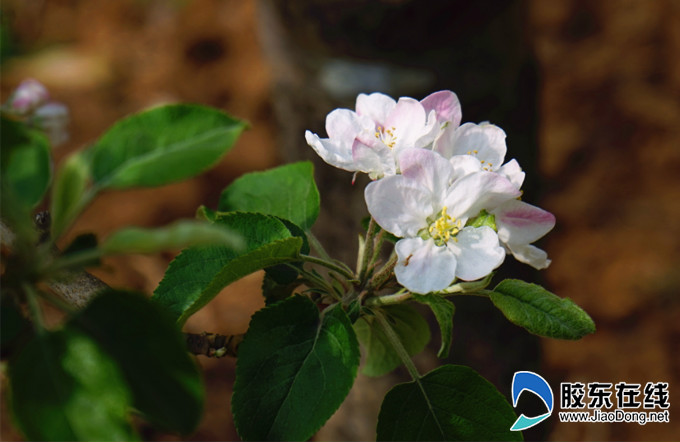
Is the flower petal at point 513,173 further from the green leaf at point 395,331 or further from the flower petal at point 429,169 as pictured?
the green leaf at point 395,331

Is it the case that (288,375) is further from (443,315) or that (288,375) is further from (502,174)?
(502,174)

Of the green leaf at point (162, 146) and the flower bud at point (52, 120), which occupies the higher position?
the green leaf at point (162, 146)

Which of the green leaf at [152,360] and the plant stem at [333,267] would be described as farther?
the plant stem at [333,267]

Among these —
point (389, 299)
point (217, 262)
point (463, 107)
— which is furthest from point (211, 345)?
point (463, 107)

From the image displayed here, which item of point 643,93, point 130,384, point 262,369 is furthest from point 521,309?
point 643,93

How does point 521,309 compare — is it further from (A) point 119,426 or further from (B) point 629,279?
(B) point 629,279

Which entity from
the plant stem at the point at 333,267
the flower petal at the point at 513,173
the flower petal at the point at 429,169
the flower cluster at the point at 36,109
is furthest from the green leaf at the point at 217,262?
the flower cluster at the point at 36,109

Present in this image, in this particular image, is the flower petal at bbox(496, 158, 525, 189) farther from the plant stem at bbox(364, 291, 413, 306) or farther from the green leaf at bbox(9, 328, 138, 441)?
the green leaf at bbox(9, 328, 138, 441)
